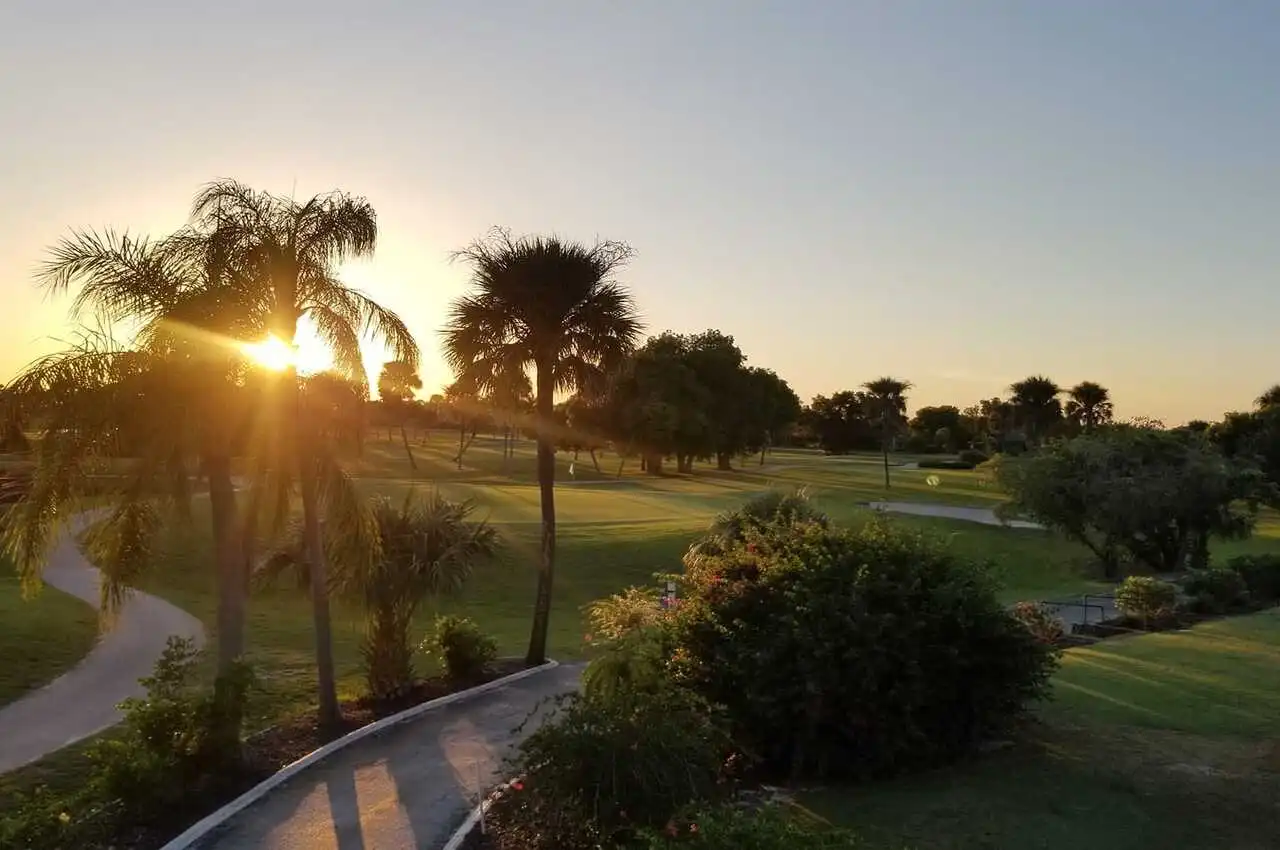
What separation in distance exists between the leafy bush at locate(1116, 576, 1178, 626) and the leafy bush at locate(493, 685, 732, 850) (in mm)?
18190

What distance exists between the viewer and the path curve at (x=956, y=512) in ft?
149

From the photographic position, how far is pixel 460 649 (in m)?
17.8

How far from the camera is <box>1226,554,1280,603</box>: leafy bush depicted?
91.9 feet

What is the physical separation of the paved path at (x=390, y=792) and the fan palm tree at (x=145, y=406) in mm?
2047

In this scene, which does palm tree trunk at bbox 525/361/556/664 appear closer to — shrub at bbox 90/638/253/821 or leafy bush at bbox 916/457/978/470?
shrub at bbox 90/638/253/821

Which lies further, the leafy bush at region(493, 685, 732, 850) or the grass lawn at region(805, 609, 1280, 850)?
the grass lawn at region(805, 609, 1280, 850)

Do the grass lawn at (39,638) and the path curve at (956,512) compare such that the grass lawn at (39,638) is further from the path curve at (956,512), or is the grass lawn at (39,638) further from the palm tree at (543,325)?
the path curve at (956,512)

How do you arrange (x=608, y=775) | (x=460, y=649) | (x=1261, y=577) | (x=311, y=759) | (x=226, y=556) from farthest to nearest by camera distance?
(x=1261, y=577)
(x=460, y=649)
(x=226, y=556)
(x=311, y=759)
(x=608, y=775)

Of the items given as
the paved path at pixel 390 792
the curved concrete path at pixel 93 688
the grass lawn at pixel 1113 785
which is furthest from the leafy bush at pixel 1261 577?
the curved concrete path at pixel 93 688

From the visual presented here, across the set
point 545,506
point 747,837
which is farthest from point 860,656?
point 545,506

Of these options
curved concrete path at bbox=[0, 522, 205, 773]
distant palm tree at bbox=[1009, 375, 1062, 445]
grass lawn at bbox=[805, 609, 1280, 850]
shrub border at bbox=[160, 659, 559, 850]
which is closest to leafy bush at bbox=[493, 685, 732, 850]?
shrub border at bbox=[160, 659, 559, 850]

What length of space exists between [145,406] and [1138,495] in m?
34.5

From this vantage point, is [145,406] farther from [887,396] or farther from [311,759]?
[887,396]

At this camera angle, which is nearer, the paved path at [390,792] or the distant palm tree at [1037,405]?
the paved path at [390,792]
